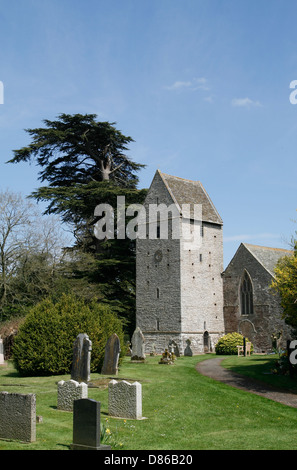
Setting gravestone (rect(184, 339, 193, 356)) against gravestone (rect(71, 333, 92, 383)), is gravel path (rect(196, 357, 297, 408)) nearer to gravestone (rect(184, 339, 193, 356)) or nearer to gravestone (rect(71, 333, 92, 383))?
gravestone (rect(71, 333, 92, 383))

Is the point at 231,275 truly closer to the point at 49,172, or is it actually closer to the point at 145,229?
the point at 145,229

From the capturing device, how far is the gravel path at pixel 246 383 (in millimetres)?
17781

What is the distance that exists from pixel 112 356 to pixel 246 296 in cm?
2093

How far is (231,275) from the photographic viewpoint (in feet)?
136

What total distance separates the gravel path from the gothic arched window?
1322 cm

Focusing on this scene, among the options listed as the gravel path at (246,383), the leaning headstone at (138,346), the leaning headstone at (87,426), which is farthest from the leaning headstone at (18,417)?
the leaning headstone at (138,346)

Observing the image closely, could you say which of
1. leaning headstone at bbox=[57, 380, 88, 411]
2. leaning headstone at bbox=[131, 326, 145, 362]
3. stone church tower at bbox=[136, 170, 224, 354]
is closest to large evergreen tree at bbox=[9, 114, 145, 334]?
stone church tower at bbox=[136, 170, 224, 354]

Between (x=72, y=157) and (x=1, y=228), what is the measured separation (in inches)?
363

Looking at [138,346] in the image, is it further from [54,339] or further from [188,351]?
Answer: [188,351]

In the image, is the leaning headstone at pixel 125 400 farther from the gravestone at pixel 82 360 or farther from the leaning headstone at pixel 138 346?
the leaning headstone at pixel 138 346

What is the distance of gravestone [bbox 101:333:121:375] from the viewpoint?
70.3ft

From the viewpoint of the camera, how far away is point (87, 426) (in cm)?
1009

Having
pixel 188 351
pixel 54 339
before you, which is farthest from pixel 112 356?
pixel 188 351
